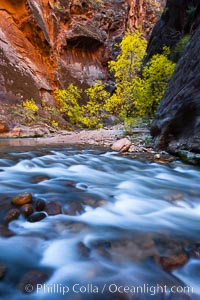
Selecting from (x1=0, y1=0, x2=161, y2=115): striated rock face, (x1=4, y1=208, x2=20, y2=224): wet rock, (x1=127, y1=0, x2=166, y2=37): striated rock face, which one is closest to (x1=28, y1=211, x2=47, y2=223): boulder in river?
(x1=4, y1=208, x2=20, y2=224): wet rock

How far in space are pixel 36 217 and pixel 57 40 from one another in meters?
22.9

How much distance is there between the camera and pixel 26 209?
7.35 feet

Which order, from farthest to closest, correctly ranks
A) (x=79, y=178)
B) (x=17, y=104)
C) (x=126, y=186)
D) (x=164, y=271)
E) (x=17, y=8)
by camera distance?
(x=17, y=8) → (x=17, y=104) → (x=79, y=178) → (x=126, y=186) → (x=164, y=271)

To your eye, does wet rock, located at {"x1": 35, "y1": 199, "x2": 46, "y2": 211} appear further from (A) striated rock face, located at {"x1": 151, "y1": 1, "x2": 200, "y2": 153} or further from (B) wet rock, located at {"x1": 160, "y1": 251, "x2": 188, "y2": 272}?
(A) striated rock face, located at {"x1": 151, "y1": 1, "x2": 200, "y2": 153}

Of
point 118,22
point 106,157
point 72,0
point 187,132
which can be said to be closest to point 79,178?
point 106,157

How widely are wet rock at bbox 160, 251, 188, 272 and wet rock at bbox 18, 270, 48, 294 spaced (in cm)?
78

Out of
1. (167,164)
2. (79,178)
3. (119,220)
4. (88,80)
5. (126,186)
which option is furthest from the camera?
(88,80)

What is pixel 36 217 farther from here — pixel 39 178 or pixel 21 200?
pixel 39 178

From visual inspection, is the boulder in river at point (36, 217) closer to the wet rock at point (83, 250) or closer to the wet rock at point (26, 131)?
the wet rock at point (83, 250)

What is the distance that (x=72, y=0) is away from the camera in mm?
23391

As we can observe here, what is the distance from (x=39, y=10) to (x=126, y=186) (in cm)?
1988

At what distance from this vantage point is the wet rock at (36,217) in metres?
2.14

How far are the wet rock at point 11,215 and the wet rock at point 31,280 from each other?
0.67 metres

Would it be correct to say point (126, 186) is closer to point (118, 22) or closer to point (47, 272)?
point (47, 272)
